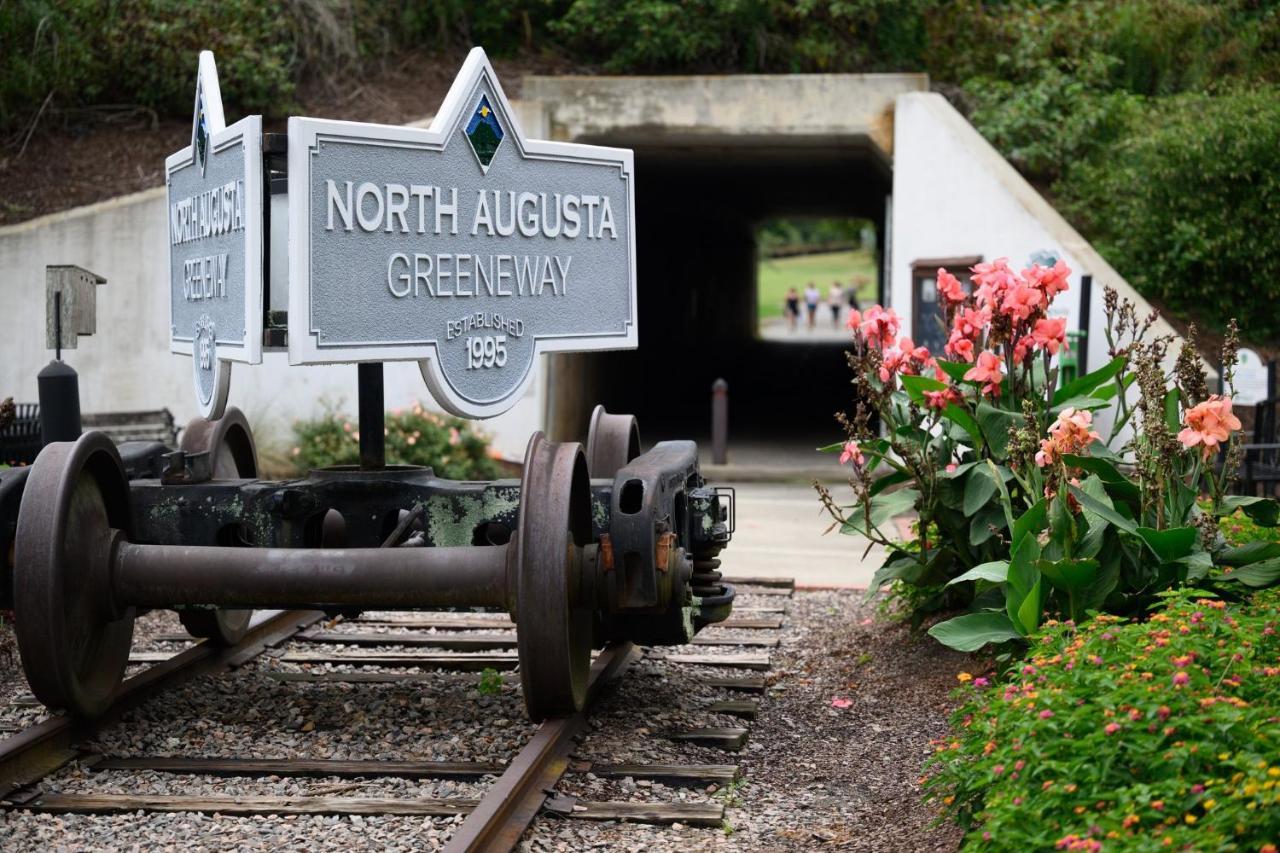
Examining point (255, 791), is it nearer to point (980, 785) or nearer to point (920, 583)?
point (980, 785)

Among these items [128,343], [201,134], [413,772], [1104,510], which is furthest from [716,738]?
[128,343]

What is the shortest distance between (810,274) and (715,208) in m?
48.9

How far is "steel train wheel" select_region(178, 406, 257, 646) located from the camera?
683 centimetres

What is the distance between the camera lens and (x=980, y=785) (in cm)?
407

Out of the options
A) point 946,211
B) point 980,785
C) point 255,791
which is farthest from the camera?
point 946,211

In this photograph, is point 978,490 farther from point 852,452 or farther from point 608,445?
point 608,445

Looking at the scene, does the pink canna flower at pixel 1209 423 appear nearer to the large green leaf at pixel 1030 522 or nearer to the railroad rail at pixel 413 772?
the large green leaf at pixel 1030 522

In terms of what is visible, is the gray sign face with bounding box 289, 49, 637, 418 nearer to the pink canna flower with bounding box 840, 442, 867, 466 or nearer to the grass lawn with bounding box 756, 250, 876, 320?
the pink canna flower with bounding box 840, 442, 867, 466

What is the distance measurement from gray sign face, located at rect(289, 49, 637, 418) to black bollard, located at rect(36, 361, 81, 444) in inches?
139

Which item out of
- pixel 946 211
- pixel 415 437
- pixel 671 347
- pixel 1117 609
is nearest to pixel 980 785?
pixel 1117 609

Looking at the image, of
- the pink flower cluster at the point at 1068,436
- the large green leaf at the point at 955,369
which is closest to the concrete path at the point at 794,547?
the large green leaf at the point at 955,369

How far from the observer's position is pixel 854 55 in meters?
16.1

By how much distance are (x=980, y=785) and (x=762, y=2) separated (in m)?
12.6

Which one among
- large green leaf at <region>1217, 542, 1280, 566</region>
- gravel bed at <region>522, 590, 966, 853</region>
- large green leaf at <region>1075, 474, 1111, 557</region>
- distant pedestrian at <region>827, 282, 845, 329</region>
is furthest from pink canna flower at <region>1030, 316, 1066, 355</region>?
distant pedestrian at <region>827, 282, 845, 329</region>
